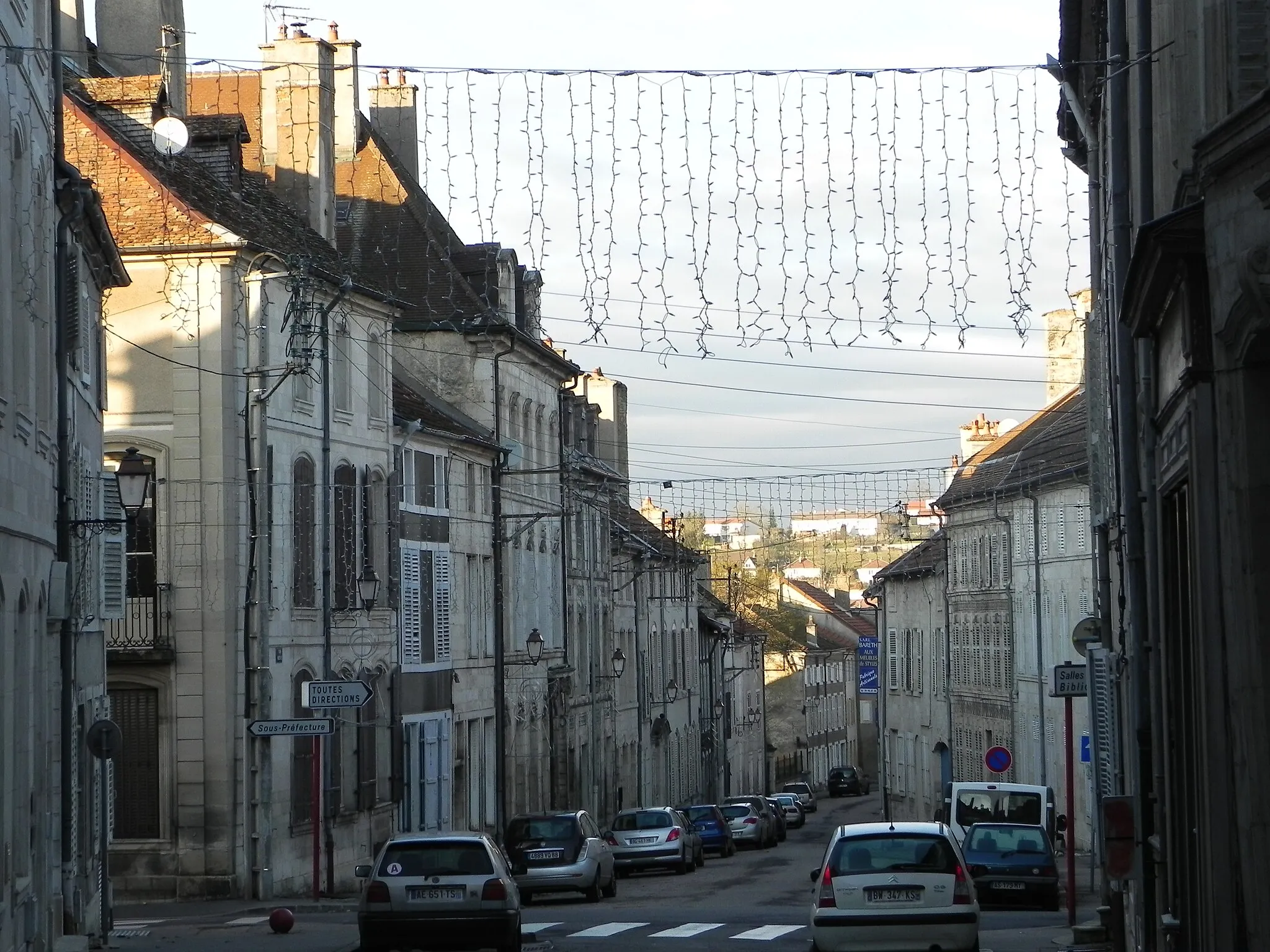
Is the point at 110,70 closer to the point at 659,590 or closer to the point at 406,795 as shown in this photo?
the point at 406,795

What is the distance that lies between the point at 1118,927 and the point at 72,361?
39.5 ft

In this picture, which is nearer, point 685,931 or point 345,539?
point 685,931

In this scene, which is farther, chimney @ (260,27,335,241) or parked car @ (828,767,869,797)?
parked car @ (828,767,869,797)

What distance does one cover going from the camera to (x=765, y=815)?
5647 cm

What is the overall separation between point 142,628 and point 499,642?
1561cm

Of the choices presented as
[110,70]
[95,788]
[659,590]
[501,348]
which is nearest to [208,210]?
[110,70]

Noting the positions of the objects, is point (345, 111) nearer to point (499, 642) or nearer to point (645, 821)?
point (499, 642)

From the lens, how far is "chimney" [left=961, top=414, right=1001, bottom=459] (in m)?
67.6

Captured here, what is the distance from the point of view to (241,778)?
3052 centimetres

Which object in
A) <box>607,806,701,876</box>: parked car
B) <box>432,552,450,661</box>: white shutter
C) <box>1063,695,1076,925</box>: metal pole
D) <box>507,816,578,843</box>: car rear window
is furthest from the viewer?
<box>432,552,450,661</box>: white shutter

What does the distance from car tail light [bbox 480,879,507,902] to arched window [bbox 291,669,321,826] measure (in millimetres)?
11770

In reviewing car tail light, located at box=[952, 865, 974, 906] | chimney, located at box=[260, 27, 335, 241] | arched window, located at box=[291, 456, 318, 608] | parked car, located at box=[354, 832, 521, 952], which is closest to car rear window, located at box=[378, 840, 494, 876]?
parked car, located at box=[354, 832, 521, 952]

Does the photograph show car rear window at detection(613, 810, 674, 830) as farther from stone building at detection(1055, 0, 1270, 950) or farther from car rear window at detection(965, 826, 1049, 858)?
stone building at detection(1055, 0, 1270, 950)

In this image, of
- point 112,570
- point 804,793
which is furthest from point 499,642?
point 804,793
